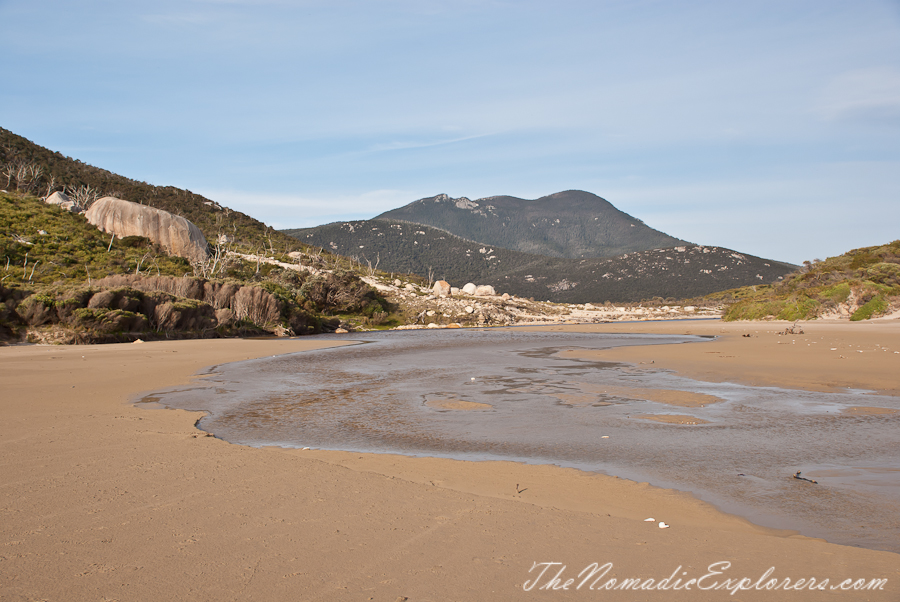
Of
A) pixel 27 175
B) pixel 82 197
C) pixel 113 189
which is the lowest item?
pixel 82 197

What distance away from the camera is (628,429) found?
725cm

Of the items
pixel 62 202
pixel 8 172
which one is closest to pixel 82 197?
pixel 62 202

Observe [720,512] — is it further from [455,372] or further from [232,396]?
[455,372]

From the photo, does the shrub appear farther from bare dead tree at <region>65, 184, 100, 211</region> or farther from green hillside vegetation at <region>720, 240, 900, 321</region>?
bare dead tree at <region>65, 184, 100, 211</region>

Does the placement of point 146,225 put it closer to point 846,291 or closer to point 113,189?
point 113,189

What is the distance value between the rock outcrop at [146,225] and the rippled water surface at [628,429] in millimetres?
34576

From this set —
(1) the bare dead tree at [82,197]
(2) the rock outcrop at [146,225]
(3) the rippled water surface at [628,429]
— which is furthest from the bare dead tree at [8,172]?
(3) the rippled water surface at [628,429]

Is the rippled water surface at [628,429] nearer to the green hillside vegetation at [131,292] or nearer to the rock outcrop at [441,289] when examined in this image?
the green hillside vegetation at [131,292]

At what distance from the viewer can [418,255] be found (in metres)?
141

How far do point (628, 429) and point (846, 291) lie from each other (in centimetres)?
3240

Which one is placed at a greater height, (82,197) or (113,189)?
(113,189)

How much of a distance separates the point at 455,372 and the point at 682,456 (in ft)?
29.8

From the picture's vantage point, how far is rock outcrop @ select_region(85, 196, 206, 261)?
4203cm

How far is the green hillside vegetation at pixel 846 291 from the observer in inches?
1153
